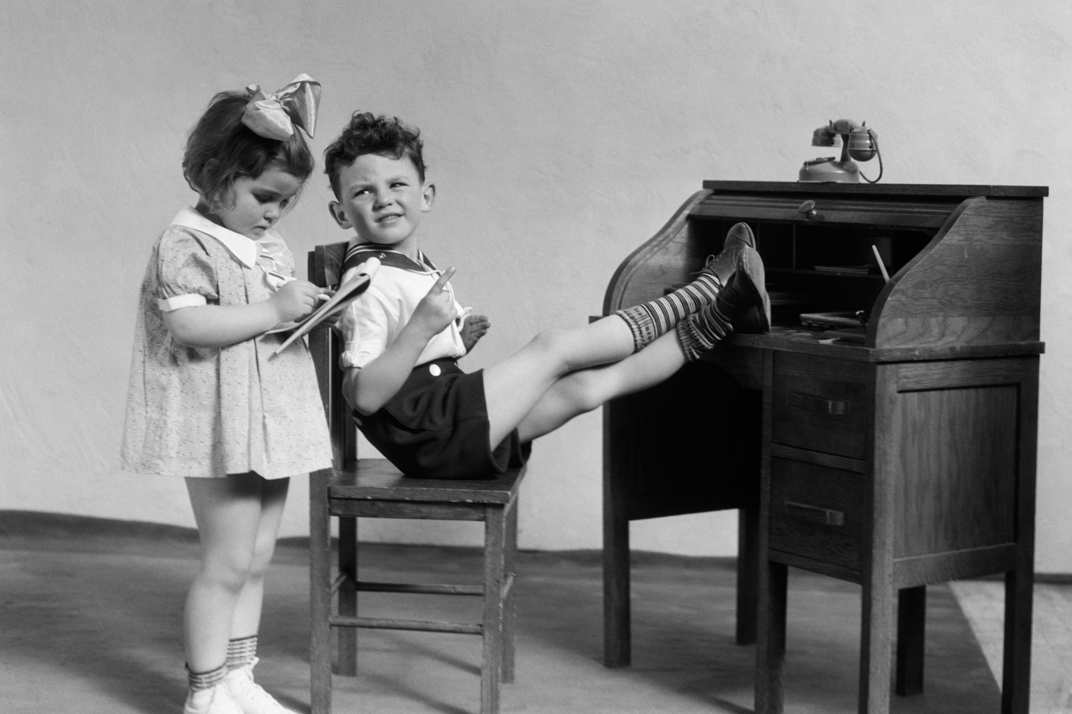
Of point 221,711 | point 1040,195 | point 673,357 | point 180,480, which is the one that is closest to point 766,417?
point 673,357

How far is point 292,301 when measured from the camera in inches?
105

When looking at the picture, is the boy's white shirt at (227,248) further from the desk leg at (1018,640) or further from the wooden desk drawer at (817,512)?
the desk leg at (1018,640)

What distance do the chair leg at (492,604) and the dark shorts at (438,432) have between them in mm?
140

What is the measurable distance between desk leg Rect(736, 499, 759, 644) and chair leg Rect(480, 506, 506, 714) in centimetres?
89

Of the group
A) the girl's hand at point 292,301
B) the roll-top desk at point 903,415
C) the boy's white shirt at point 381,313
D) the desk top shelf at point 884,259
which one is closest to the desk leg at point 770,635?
the roll-top desk at point 903,415

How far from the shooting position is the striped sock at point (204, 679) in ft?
9.23

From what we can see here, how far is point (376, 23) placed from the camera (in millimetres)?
4105

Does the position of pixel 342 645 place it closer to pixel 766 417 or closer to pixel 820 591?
pixel 766 417

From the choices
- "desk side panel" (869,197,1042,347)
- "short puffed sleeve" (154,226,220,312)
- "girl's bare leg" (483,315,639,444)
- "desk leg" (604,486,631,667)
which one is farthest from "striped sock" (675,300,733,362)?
"short puffed sleeve" (154,226,220,312)

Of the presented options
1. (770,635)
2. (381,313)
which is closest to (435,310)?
(381,313)

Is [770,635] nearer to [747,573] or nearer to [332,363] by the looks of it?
[747,573]

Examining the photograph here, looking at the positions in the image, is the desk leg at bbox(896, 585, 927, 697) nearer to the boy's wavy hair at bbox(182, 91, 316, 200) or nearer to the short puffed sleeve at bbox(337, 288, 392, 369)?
the short puffed sleeve at bbox(337, 288, 392, 369)

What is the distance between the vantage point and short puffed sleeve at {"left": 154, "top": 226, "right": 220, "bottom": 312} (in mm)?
2627

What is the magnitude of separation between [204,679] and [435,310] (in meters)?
0.82
